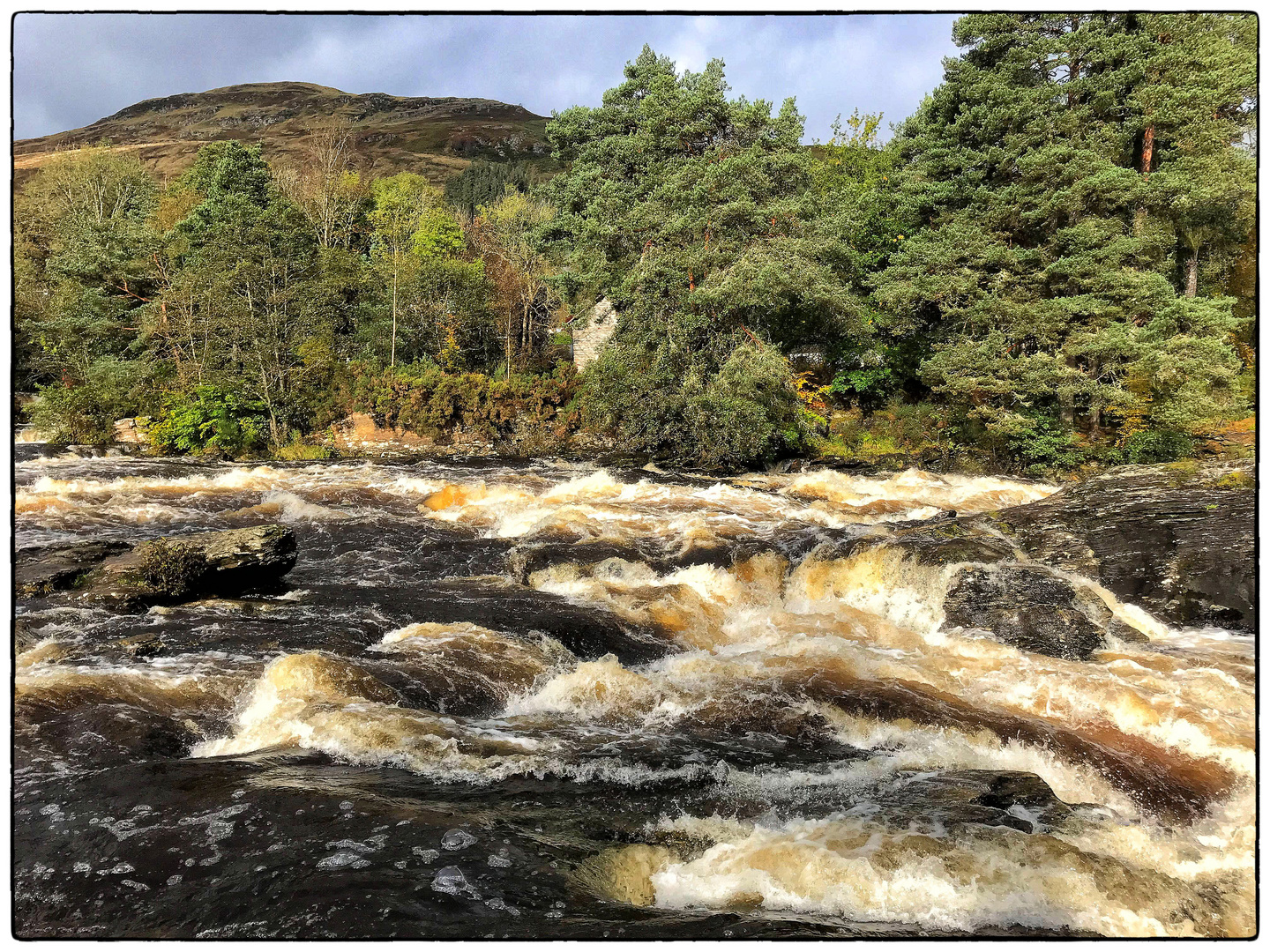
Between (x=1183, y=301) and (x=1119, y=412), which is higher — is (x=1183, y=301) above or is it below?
above

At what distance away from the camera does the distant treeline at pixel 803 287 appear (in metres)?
12.8

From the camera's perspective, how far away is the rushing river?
10.2 feet

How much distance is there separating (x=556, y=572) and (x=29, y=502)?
29.2 feet

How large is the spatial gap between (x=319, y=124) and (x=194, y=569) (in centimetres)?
4155

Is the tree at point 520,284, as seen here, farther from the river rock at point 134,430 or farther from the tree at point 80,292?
the tree at point 80,292

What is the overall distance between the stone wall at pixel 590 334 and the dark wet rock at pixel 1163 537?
14.1 m

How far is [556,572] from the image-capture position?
8.84m

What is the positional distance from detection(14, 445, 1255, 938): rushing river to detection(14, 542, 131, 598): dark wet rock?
0.37 metres

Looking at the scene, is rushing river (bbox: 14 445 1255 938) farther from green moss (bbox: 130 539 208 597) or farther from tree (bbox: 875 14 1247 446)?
tree (bbox: 875 14 1247 446)

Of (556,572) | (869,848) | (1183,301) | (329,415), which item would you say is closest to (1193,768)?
(869,848)

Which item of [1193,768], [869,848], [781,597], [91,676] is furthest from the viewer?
[781,597]

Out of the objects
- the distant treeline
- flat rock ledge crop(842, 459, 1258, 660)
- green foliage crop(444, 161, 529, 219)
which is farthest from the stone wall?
green foliage crop(444, 161, 529, 219)

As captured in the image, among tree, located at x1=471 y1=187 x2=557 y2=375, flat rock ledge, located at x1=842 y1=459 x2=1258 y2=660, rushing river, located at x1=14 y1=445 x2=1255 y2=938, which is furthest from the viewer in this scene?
tree, located at x1=471 y1=187 x2=557 y2=375

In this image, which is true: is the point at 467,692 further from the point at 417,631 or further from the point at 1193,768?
the point at 1193,768
